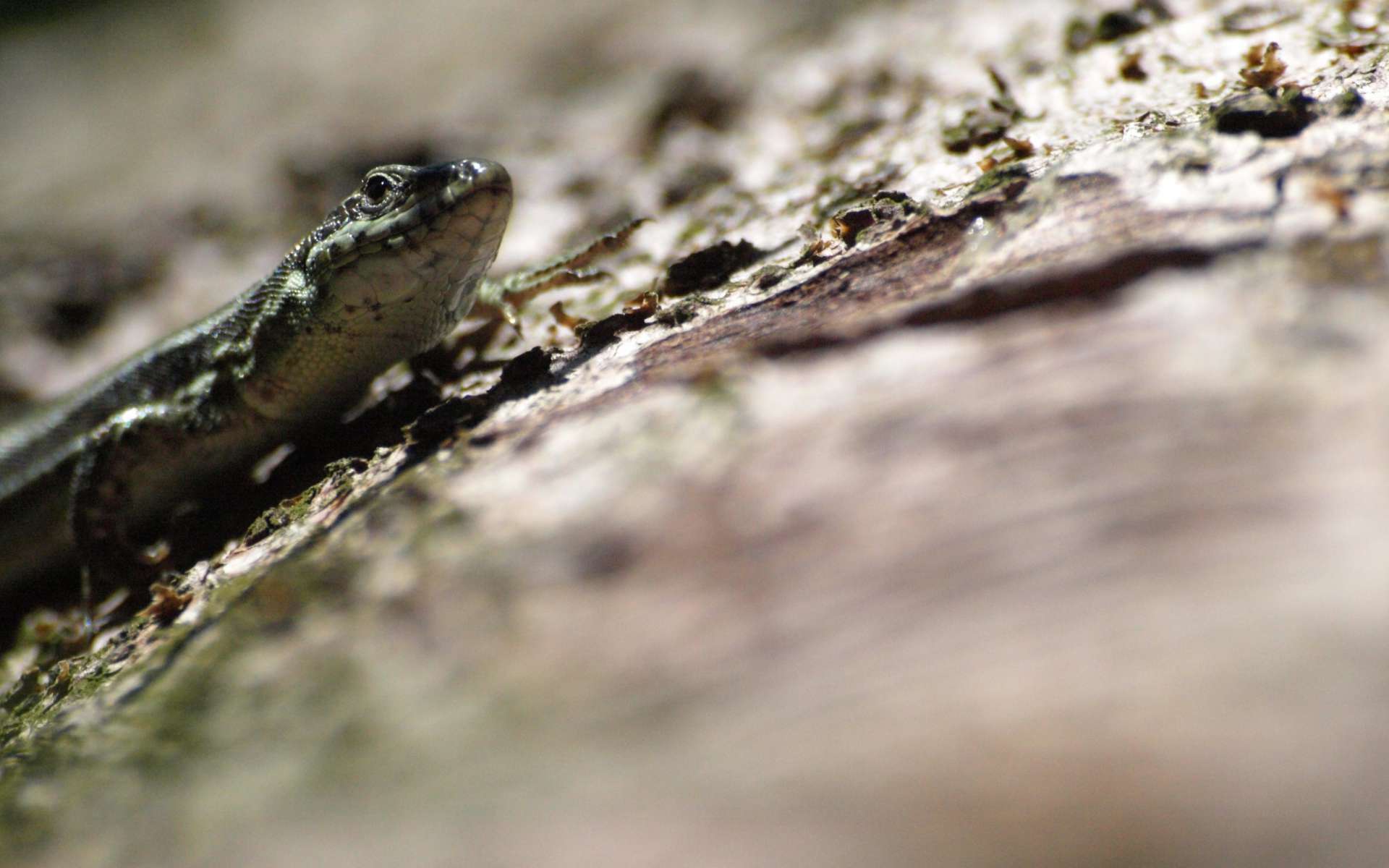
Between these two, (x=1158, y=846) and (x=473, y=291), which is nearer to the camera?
(x=1158, y=846)

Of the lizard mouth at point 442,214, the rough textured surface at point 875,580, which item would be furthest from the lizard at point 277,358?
the rough textured surface at point 875,580

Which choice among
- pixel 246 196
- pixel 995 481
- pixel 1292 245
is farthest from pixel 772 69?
pixel 995 481

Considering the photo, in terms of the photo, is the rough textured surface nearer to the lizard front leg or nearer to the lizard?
the lizard

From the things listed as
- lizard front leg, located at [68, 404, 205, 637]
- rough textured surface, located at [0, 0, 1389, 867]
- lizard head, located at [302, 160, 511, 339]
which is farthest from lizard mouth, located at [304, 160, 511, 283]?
lizard front leg, located at [68, 404, 205, 637]

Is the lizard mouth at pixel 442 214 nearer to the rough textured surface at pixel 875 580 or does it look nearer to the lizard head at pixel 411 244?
the lizard head at pixel 411 244

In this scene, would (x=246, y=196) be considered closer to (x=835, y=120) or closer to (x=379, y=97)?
(x=379, y=97)

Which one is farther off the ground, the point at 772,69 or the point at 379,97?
the point at 379,97

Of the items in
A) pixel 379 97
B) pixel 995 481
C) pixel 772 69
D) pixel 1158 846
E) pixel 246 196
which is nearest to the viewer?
pixel 1158 846

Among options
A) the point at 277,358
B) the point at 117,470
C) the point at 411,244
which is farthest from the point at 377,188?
the point at 117,470

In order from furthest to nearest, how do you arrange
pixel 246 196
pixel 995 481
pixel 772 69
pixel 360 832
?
pixel 246 196 < pixel 772 69 < pixel 995 481 < pixel 360 832
